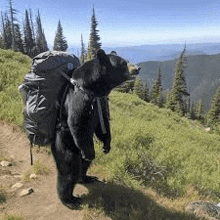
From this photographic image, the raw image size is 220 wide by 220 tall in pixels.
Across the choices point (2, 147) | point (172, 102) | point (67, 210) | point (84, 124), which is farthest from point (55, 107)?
point (172, 102)

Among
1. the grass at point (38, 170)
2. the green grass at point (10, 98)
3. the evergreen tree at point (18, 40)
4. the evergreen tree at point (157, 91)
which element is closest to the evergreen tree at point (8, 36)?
the evergreen tree at point (18, 40)

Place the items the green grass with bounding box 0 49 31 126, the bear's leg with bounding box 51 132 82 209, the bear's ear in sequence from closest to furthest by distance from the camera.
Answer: the bear's ear → the bear's leg with bounding box 51 132 82 209 → the green grass with bounding box 0 49 31 126

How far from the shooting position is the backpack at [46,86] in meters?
2.50

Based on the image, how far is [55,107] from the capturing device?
2.61 meters

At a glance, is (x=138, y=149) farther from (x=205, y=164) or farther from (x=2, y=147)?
(x=2, y=147)

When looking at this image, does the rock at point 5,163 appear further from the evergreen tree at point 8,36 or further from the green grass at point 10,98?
the evergreen tree at point 8,36

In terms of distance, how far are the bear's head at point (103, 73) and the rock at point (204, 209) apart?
104 inches

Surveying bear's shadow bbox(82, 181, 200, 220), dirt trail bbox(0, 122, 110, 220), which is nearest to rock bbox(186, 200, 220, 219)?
bear's shadow bbox(82, 181, 200, 220)

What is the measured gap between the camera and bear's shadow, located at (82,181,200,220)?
2894mm

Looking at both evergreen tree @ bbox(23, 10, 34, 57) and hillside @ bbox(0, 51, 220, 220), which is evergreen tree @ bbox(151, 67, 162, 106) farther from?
hillside @ bbox(0, 51, 220, 220)

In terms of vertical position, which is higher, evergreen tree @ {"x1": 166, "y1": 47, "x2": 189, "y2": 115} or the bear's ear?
the bear's ear

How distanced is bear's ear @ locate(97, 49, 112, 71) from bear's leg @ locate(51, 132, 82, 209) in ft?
3.61

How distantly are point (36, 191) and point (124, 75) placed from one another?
8.66 ft

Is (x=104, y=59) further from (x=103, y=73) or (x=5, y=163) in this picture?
(x=5, y=163)
